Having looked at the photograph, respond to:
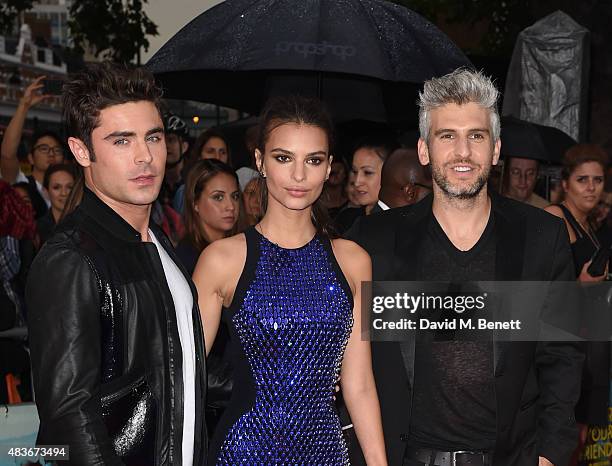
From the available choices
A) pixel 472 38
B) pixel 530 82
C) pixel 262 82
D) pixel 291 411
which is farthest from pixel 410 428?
pixel 472 38

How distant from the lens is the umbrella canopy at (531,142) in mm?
9477

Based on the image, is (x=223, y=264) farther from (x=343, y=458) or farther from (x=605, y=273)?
(x=605, y=273)

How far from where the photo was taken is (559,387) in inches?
166

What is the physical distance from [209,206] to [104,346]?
11.9ft

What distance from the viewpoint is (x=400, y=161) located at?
6.02 meters

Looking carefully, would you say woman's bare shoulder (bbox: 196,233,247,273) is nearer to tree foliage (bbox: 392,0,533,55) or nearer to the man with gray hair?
the man with gray hair

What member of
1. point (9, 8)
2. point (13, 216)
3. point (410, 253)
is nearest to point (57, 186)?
point (13, 216)

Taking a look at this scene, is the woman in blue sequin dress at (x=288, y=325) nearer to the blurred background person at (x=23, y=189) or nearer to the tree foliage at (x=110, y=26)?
the blurred background person at (x=23, y=189)

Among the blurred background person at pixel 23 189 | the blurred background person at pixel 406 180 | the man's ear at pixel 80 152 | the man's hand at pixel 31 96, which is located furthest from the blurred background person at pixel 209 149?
the man's ear at pixel 80 152

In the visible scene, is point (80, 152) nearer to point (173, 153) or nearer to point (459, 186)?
point (459, 186)

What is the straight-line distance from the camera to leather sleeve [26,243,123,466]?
2.79 m

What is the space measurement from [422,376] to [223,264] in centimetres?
101

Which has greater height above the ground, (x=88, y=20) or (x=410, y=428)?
(x=88, y=20)

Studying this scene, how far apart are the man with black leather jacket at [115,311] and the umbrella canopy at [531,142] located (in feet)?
21.8
